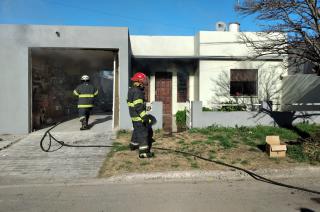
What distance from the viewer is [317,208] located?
4258 millimetres

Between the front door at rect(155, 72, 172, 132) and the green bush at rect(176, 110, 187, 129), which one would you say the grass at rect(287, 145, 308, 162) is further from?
the front door at rect(155, 72, 172, 132)

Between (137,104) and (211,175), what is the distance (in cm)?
218

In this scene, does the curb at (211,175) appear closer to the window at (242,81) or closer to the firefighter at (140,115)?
the firefighter at (140,115)

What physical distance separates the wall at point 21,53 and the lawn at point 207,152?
318cm

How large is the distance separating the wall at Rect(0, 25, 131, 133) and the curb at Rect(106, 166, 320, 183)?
5375 mm

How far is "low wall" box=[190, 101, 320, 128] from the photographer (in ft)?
35.2

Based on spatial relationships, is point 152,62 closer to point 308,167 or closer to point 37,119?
point 37,119

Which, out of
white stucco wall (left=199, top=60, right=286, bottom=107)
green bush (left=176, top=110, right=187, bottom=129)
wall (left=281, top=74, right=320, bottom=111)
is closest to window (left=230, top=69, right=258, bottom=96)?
white stucco wall (left=199, top=60, right=286, bottom=107)

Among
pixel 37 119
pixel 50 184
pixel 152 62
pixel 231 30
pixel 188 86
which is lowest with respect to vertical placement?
pixel 50 184

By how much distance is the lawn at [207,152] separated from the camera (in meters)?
6.32

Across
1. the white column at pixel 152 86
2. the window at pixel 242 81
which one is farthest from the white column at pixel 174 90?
the window at pixel 242 81

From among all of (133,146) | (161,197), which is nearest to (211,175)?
(161,197)

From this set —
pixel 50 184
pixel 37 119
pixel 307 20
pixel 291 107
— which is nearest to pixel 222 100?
pixel 291 107

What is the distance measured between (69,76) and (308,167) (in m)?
11.3
